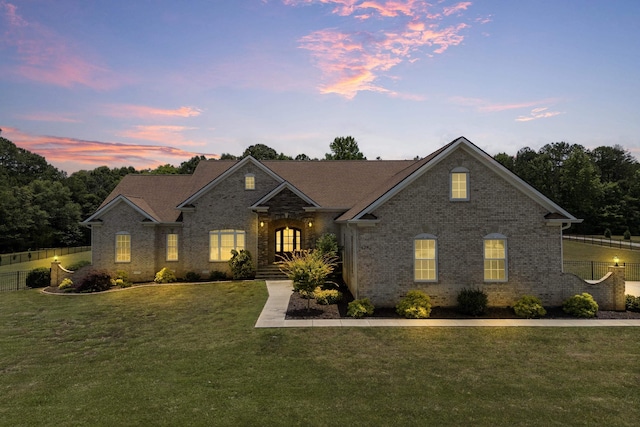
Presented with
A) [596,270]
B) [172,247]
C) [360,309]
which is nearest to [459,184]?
[360,309]

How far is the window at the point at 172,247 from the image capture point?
25814 mm

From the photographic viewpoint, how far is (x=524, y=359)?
1085cm

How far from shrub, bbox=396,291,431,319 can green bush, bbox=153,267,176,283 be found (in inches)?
627

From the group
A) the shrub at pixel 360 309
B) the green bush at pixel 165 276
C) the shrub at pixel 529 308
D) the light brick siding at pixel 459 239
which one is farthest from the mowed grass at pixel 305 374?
the green bush at pixel 165 276

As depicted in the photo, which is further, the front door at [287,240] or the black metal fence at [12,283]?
the front door at [287,240]

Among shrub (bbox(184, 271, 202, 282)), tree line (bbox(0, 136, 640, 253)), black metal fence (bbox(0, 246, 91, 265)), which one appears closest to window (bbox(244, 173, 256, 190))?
shrub (bbox(184, 271, 202, 282))

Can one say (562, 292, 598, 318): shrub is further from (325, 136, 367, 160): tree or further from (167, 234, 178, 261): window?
(325, 136, 367, 160): tree

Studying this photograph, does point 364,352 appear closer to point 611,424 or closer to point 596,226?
point 611,424

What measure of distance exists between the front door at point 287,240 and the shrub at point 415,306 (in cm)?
1217

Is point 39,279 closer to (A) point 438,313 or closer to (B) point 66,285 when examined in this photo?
(B) point 66,285

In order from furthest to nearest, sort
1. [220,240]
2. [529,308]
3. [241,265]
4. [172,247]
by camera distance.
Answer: [172,247] < [220,240] < [241,265] < [529,308]

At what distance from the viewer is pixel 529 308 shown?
51.0 ft

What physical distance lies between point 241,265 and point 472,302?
14.9 meters

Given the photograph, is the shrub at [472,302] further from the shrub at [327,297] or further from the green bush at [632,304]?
the green bush at [632,304]
